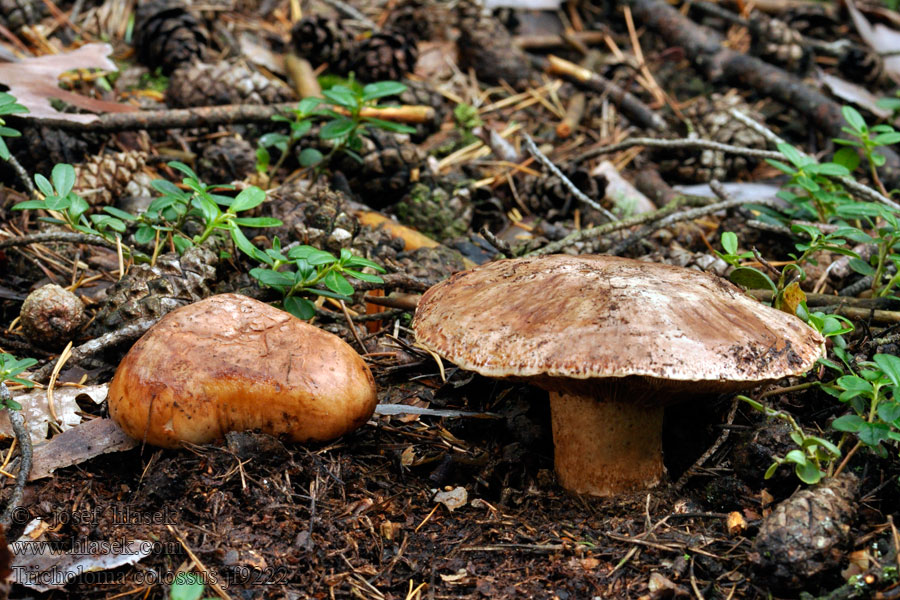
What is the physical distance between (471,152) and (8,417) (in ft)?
9.73

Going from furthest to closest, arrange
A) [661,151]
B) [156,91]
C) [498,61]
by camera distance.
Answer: [498,61] → [661,151] → [156,91]

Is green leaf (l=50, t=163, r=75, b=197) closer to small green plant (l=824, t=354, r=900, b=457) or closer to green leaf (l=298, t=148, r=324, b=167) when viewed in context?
green leaf (l=298, t=148, r=324, b=167)

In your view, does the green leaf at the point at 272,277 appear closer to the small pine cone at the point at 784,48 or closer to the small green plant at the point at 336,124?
the small green plant at the point at 336,124

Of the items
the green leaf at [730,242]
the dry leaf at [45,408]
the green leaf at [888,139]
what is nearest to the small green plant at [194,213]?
the dry leaf at [45,408]

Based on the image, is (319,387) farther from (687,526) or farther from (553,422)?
(687,526)

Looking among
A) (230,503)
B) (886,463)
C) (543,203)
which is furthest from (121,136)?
(886,463)

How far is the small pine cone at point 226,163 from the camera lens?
3.63m

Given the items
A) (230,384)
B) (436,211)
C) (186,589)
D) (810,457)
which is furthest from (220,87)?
(810,457)

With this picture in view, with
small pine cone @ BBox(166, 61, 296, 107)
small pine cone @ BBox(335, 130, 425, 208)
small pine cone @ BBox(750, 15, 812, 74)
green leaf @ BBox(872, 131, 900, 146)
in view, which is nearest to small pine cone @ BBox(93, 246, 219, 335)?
small pine cone @ BBox(335, 130, 425, 208)

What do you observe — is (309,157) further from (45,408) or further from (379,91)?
(45,408)

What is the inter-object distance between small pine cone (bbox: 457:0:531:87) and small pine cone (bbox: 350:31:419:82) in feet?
1.85

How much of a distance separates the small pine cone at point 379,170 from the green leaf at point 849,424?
2.49 meters

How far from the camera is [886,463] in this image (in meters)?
2.03

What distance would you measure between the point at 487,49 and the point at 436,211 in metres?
1.95
